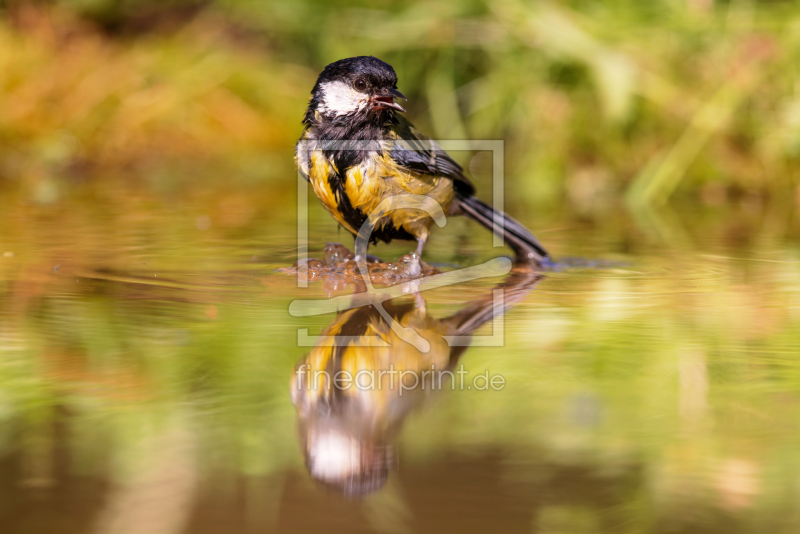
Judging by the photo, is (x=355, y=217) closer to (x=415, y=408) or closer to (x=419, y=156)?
(x=419, y=156)

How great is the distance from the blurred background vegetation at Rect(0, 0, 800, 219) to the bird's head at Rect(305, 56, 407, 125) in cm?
235

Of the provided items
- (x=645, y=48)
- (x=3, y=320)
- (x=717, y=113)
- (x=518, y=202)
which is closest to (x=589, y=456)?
(x=3, y=320)

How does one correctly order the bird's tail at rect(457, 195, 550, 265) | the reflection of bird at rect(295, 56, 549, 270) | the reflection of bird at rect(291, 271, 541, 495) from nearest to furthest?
the reflection of bird at rect(291, 271, 541, 495), the reflection of bird at rect(295, 56, 549, 270), the bird's tail at rect(457, 195, 550, 265)

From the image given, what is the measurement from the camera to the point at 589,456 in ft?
5.22

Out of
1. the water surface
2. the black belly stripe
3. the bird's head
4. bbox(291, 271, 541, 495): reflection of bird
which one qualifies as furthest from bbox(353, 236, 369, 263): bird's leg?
bbox(291, 271, 541, 495): reflection of bird

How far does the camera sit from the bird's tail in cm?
375

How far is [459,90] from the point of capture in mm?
7379

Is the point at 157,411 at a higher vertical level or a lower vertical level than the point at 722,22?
lower

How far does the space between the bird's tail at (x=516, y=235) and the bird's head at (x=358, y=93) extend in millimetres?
727

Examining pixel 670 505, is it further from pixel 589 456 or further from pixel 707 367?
pixel 707 367

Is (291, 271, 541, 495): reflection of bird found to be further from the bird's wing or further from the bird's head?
the bird's head

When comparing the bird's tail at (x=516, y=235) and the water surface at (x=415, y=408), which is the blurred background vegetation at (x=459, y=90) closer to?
the bird's tail at (x=516, y=235)

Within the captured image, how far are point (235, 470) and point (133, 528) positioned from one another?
0.23 metres

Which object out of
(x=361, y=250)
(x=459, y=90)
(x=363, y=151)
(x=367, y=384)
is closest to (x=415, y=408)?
(x=367, y=384)
